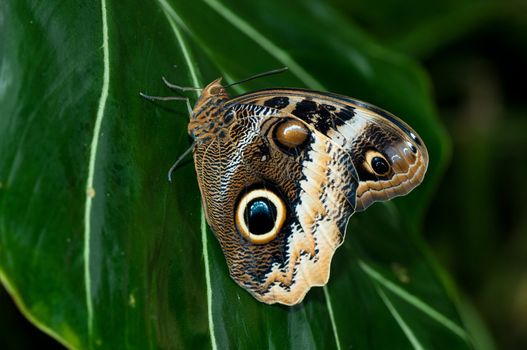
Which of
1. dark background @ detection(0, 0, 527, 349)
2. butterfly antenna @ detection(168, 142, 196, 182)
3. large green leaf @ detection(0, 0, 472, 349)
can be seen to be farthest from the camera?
dark background @ detection(0, 0, 527, 349)

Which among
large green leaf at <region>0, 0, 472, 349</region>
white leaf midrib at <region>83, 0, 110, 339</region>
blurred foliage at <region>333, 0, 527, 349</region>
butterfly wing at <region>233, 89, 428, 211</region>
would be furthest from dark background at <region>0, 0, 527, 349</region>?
white leaf midrib at <region>83, 0, 110, 339</region>

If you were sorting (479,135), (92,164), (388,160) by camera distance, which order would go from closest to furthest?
(92,164)
(388,160)
(479,135)

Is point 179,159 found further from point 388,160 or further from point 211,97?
point 388,160

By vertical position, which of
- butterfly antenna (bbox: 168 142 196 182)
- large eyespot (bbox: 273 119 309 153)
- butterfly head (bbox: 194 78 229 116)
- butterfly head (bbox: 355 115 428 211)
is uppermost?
butterfly head (bbox: 194 78 229 116)

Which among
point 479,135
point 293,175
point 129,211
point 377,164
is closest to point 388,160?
point 377,164

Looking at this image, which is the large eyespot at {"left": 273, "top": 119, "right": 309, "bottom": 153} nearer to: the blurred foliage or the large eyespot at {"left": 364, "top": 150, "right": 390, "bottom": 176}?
the large eyespot at {"left": 364, "top": 150, "right": 390, "bottom": 176}

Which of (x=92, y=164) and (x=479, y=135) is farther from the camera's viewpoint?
(x=479, y=135)

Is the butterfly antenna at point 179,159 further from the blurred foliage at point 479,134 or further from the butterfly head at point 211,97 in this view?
the blurred foliage at point 479,134
